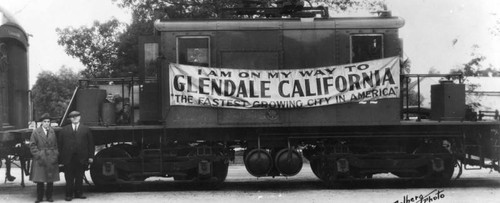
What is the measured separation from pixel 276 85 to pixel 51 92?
60.5 m

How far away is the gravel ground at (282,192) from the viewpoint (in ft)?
34.7

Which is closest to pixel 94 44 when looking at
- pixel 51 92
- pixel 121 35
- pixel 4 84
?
pixel 121 35

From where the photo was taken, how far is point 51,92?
6700cm

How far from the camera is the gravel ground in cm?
1056

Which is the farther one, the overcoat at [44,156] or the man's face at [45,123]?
the man's face at [45,123]

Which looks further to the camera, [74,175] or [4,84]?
[4,84]

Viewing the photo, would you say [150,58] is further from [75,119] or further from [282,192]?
[282,192]

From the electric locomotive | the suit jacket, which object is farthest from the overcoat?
the electric locomotive

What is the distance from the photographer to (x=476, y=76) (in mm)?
30656

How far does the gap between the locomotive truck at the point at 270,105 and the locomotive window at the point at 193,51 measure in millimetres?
21

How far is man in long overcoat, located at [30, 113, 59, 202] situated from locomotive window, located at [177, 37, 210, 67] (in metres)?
2.93

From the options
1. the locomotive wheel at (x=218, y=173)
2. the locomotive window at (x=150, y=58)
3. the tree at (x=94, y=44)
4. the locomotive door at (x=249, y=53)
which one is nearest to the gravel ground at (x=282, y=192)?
the locomotive wheel at (x=218, y=173)

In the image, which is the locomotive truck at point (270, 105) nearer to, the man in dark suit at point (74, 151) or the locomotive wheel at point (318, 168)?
the locomotive wheel at point (318, 168)

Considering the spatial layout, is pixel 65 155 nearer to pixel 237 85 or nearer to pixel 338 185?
pixel 237 85
